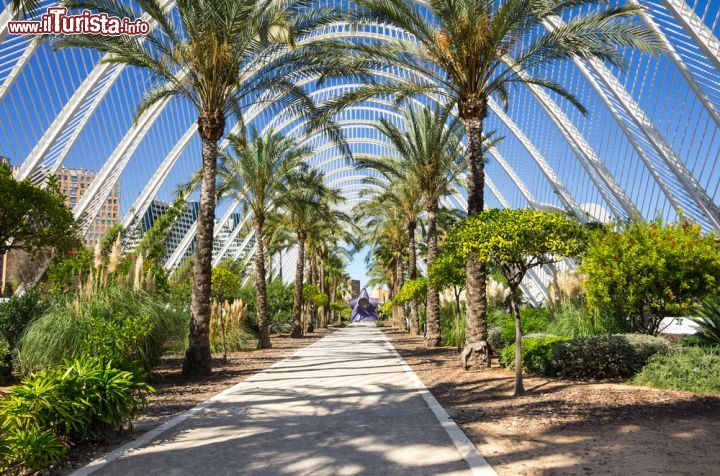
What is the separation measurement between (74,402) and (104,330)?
3078mm

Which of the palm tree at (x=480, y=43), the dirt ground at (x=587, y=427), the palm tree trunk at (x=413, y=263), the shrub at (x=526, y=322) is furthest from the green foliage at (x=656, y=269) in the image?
the palm tree trunk at (x=413, y=263)

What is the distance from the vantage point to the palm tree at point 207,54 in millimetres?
11203

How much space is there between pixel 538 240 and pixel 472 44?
18.2ft

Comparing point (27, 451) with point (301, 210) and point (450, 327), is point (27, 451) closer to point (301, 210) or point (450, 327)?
point (450, 327)

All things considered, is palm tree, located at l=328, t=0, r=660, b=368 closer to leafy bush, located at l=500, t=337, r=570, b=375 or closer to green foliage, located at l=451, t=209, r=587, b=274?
leafy bush, located at l=500, t=337, r=570, b=375

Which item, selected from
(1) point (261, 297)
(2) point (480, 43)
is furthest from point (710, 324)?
(1) point (261, 297)

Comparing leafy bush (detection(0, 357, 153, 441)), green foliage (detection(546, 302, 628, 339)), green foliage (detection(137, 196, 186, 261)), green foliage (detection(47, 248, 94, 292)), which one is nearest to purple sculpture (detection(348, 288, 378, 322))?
green foliage (detection(137, 196, 186, 261))

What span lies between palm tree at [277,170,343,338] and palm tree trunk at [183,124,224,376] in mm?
10988

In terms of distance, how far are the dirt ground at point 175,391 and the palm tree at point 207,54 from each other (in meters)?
0.78

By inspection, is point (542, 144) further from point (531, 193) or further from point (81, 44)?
point (81, 44)

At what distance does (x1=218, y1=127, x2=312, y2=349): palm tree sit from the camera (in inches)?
794

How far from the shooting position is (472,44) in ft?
37.9

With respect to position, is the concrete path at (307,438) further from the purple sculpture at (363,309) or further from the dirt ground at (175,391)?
the purple sculpture at (363,309)

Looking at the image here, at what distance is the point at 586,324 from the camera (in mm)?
12227
